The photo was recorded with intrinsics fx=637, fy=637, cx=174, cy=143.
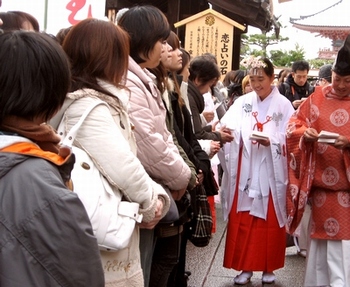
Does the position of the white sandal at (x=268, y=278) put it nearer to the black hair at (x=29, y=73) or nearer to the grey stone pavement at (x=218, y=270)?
the grey stone pavement at (x=218, y=270)

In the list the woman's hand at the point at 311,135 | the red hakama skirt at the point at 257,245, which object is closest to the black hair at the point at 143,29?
the woman's hand at the point at 311,135

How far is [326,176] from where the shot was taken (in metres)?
4.87

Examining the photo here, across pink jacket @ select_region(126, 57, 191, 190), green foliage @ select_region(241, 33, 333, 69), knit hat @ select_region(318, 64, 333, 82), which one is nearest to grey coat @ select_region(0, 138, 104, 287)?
pink jacket @ select_region(126, 57, 191, 190)

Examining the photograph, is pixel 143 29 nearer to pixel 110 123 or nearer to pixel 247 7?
pixel 110 123

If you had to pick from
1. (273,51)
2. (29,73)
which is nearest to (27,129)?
(29,73)

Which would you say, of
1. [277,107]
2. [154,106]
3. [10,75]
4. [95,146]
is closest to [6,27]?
[154,106]

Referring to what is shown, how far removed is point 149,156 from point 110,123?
666mm

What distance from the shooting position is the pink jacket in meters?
3.23

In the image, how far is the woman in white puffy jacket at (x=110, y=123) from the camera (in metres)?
2.58

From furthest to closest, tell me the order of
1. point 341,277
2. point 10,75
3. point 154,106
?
point 341,277
point 154,106
point 10,75

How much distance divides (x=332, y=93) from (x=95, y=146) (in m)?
2.85

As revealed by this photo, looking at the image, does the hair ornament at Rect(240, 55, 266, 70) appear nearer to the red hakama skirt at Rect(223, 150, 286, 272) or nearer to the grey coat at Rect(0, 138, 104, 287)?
the red hakama skirt at Rect(223, 150, 286, 272)

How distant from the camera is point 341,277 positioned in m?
4.86

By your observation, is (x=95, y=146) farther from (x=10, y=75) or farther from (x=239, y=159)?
(x=239, y=159)
